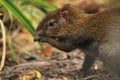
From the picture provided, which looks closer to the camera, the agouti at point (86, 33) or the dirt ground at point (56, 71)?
the agouti at point (86, 33)

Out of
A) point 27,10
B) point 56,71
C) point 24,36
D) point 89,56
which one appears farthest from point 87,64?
point 24,36

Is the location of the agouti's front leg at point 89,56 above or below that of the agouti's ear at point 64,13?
below

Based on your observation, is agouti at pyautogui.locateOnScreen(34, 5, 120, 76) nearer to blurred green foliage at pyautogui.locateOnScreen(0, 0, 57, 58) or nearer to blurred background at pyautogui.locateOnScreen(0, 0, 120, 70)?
blurred green foliage at pyautogui.locateOnScreen(0, 0, 57, 58)

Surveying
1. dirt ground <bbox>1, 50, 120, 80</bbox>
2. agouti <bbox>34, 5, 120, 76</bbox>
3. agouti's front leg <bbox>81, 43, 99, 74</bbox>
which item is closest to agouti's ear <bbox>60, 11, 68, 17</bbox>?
agouti <bbox>34, 5, 120, 76</bbox>

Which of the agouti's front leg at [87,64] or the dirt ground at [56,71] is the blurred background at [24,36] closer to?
the dirt ground at [56,71]

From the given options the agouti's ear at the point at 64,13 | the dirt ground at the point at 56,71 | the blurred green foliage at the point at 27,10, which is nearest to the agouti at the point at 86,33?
the agouti's ear at the point at 64,13

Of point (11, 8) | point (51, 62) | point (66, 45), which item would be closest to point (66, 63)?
point (51, 62)

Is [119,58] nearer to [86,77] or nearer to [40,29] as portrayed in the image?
[86,77]

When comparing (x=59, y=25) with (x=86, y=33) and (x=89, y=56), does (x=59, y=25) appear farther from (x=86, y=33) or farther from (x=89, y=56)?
(x=89, y=56)
